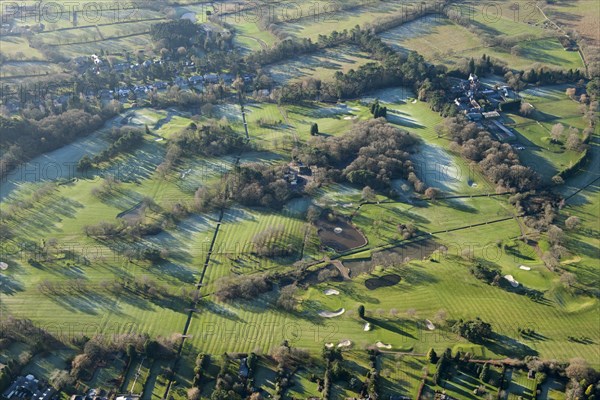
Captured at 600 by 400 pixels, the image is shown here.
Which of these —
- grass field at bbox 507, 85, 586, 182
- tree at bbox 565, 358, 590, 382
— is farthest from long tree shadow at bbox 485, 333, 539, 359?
grass field at bbox 507, 85, 586, 182

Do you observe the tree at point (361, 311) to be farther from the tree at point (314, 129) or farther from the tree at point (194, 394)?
the tree at point (314, 129)

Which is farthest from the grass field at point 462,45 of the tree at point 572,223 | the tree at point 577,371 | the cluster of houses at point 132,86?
the tree at point 577,371

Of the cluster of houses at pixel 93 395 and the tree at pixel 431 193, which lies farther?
the tree at pixel 431 193

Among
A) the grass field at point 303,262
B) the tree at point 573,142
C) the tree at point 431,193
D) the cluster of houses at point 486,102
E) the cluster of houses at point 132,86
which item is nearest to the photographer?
the grass field at point 303,262

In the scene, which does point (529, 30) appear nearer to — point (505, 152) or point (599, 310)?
point (505, 152)

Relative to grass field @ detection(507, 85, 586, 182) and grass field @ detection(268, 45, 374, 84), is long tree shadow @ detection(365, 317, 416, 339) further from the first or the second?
grass field @ detection(268, 45, 374, 84)

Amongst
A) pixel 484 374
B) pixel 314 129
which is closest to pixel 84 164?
pixel 314 129

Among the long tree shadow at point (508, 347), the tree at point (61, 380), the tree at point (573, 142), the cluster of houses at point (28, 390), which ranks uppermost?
the tree at point (573, 142)

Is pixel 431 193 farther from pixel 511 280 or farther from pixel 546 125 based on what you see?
pixel 546 125
